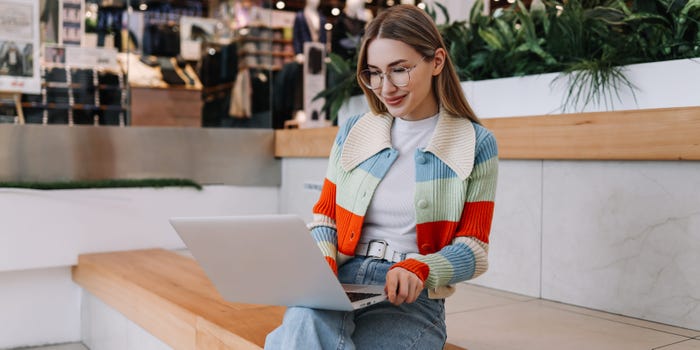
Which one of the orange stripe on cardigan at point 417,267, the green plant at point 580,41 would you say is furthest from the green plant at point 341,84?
the orange stripe on cardigan at point 417,267

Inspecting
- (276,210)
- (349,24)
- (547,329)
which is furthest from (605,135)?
(349,24)

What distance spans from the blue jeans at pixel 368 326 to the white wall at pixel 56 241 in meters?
2.09

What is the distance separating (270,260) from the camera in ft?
3.94

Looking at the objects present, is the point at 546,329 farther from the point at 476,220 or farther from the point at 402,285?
the point at 402,285

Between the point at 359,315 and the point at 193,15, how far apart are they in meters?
4.88

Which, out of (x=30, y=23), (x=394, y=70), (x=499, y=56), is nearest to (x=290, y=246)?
(x=394, y=70)

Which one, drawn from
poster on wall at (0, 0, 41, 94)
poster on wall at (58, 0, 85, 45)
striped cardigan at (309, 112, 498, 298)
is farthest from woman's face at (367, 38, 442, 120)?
poster on wall at (58, 0, 85, 45)

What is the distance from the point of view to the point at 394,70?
141 cm

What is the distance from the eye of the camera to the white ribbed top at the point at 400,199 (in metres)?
1.47

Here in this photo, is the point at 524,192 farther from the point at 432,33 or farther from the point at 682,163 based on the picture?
the point at 432,33

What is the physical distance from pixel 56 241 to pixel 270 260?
2.25 m

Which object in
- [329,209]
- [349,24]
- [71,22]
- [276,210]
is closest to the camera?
[329,209]

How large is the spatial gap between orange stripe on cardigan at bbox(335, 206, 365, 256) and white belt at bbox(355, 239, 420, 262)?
0.03 m

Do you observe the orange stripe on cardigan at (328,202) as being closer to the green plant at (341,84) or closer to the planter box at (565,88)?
the planter box at (565,88)
